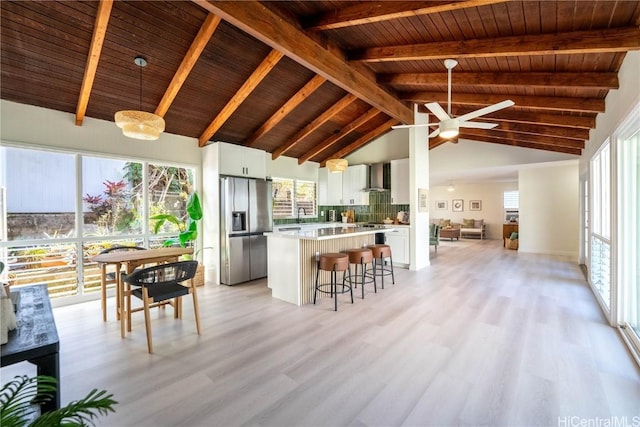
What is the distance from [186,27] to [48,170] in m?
2.78

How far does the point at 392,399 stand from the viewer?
203 centimetres

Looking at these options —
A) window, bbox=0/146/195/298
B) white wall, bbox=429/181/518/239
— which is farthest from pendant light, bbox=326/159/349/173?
white wall, bbox=429/181/518/239

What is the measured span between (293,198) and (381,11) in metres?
5.05

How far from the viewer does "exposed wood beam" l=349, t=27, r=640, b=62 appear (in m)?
2.49

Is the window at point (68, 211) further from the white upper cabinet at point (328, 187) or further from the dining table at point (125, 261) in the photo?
the white upper cabinet at point (328, 187)

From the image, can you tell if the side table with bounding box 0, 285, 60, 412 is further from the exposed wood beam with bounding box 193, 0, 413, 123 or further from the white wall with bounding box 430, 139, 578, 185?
the white wall with bounding box 430, 139, 578, 185

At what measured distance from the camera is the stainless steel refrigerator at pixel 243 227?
5070 mm

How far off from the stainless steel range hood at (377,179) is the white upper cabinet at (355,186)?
0.14m

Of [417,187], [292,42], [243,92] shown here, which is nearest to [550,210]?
[417,187]

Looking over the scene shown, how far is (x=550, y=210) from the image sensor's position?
26.0ft

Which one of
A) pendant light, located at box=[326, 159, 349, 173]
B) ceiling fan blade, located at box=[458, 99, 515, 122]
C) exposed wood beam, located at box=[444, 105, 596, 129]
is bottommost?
pendant light, located at box=[326, 159, 349, 173]

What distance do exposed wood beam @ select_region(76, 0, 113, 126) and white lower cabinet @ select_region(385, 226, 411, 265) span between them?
5.36 meters

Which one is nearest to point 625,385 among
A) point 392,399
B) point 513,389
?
point 513,389

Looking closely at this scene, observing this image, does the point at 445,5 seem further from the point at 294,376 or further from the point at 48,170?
the point at 48,170
